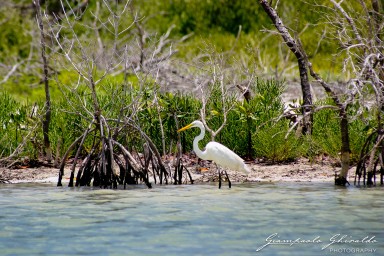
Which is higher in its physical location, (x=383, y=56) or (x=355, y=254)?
(x=383, y=56)

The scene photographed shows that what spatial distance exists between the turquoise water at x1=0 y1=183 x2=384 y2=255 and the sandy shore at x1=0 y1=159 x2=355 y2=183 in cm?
46

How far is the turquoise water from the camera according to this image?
846 centimetres

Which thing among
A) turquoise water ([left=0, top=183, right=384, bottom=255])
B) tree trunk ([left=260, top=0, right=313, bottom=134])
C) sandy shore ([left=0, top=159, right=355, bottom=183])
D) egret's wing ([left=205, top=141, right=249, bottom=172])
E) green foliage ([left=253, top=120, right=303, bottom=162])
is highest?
tree trunk ([left=260, top=0, right=313, bottom=134])

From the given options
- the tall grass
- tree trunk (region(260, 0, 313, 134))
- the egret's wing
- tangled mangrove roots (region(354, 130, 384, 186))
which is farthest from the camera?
tree trunk (region(260, 0, 313, 134))

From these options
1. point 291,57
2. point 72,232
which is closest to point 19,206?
point 72,232

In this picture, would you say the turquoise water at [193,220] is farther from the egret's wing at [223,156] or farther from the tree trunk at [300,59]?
the tree trunk at [300,59]

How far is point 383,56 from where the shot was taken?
11.7 metres

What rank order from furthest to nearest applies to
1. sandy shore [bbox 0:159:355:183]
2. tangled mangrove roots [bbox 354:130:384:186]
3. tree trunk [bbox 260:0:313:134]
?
A: tree trunk [bbox 260:0:313:134]
sandy shore [bbox 0:159:355:183]
tangled mangrove roots [bbox 354:130:384:186]

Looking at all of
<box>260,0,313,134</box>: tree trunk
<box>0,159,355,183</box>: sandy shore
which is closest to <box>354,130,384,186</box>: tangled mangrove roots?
<box>0,159,355,183</box>: sandy shore

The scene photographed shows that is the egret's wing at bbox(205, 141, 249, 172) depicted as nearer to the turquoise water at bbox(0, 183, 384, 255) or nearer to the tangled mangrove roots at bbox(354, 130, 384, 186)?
the turquoise water at bbox(0, 183, 384, 255)

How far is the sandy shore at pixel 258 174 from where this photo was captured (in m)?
13.9

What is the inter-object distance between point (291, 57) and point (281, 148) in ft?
39.6

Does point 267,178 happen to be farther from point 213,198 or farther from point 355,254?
point 355,254

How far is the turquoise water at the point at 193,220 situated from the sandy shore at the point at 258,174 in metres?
0.46
